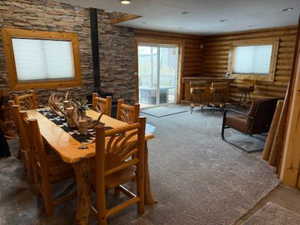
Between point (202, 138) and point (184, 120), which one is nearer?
point (202, 138)

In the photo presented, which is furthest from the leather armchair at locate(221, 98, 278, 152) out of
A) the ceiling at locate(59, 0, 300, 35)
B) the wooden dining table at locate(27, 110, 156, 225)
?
the wooden dining table at locate(27, 110, 156, 225)

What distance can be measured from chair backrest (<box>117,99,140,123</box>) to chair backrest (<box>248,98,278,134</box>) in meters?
1.95

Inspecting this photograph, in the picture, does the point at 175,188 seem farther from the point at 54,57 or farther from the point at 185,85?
the point at 185,85

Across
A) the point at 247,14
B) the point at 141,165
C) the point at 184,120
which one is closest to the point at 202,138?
the point at 184,120

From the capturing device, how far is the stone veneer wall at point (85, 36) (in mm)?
3846

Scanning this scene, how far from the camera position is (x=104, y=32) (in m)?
5.00

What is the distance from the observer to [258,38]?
20.1ft

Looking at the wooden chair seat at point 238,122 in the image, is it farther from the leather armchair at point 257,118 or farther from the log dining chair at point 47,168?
the log dining chair at point 47,168

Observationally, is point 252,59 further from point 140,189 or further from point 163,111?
point 140,189

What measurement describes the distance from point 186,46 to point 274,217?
6.20 metres

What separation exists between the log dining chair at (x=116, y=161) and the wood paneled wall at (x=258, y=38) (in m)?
4.77

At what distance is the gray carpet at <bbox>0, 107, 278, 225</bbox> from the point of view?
6.08 feet

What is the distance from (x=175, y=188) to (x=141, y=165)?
28.8 inches

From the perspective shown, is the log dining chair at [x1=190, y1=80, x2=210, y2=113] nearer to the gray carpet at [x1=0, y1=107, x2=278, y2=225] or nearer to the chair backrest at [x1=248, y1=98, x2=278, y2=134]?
the gray carpet at [x1=0, y1=107, x2=278, y2=225]
